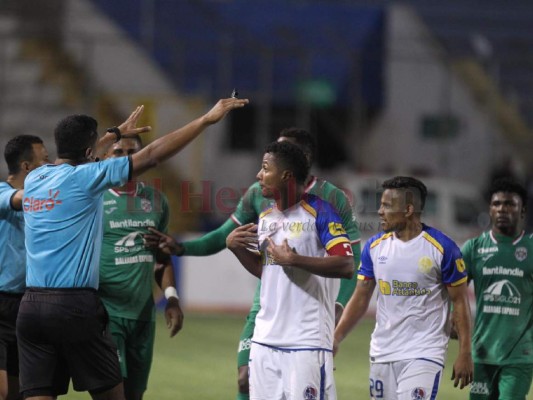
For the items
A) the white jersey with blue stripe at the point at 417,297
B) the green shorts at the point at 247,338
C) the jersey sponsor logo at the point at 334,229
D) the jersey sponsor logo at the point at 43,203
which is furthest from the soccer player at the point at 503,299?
the jersey sponsor logo at the point at 43,203

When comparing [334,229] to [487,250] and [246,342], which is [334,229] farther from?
[487,250]

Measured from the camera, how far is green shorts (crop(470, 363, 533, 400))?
8.06 m

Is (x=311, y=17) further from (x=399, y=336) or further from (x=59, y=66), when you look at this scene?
(x=399, y=336)

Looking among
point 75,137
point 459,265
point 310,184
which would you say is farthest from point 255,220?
point 75,137

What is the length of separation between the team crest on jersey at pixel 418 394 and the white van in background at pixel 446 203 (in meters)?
14.3

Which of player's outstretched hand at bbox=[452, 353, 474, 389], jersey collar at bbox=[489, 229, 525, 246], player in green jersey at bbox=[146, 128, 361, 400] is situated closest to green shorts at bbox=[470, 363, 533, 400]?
jersey collar at bbox=[489, 229, 525, 246]

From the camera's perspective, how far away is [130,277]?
810 cm

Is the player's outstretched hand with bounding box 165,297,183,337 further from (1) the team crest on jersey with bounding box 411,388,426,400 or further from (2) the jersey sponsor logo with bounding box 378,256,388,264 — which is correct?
(1) the team crest on jersey with bounding box 411,388,426,400

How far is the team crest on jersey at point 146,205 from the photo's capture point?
8.27 m

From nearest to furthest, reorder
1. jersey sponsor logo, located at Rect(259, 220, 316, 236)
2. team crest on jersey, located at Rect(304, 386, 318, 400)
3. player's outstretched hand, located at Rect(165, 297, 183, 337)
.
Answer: team crest on jersey, located at Rect(304, 386, 318, 400), jersey sponsor logo, located at Rect(259, 220, 316, 236), player's outstretched hand, located at Rect(165, 297, 183, 337)

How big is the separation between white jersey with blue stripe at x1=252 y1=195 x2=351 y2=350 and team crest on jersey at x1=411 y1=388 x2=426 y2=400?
2.30 ft

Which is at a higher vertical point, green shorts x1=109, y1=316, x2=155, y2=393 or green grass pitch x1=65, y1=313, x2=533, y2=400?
green shorts x1=109, y1=316, x2=155, y2=393

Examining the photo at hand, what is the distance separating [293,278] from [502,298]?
94.7 inches

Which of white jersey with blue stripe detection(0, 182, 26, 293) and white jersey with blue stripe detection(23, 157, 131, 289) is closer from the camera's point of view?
white jersey with blue stripe detection(23, 157, 131, 289)
